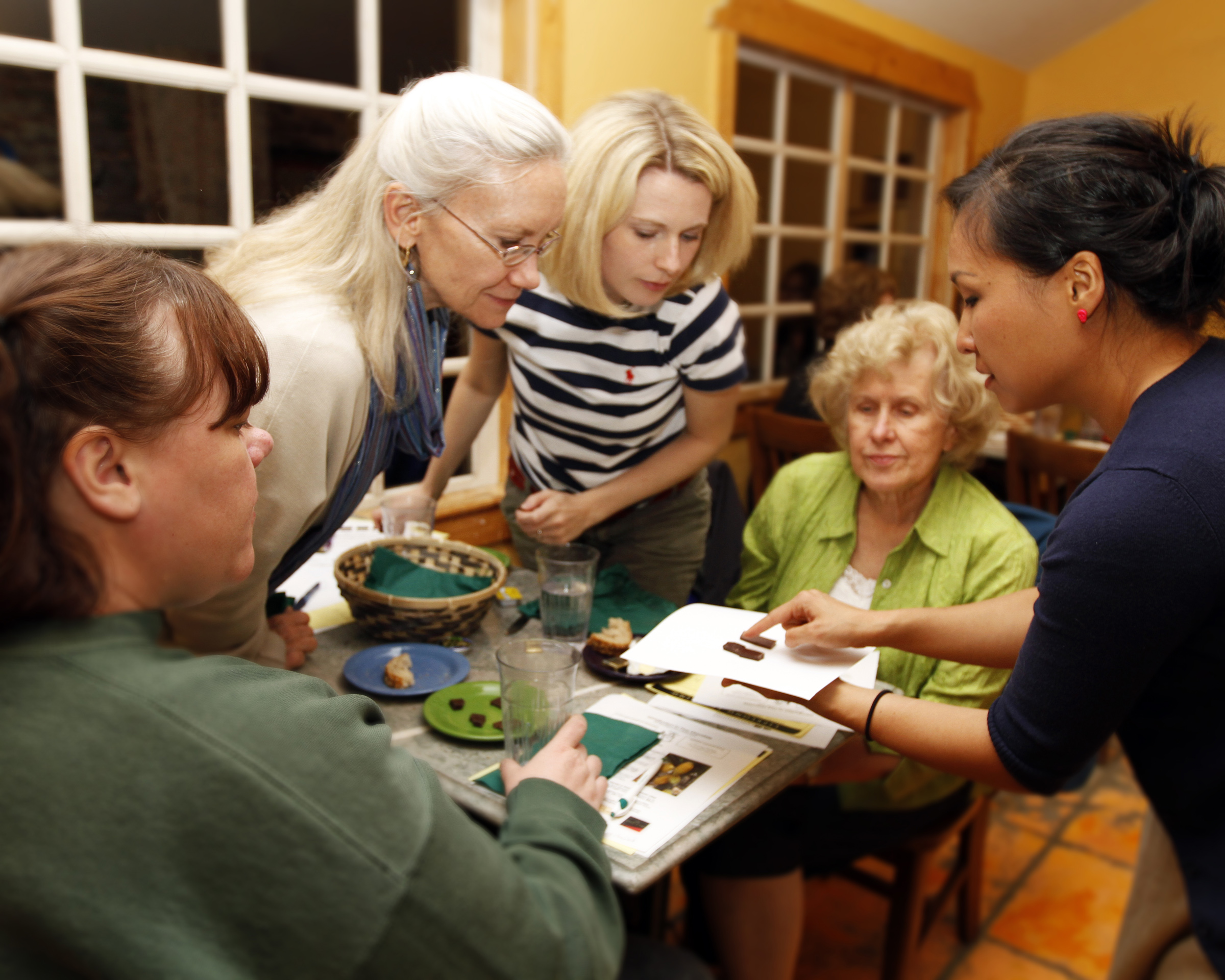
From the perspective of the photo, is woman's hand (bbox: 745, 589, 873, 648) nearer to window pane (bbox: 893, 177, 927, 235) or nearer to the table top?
the table top

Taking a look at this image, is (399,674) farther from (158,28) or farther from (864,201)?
(864,201)

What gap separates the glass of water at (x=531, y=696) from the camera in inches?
45.0

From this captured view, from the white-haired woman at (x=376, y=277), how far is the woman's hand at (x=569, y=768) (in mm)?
456

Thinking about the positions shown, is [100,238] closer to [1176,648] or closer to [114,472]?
[114,472]

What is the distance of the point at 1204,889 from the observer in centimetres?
114

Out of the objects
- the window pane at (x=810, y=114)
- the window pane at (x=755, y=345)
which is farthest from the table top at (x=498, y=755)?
the window pane at (x=810, y=114)

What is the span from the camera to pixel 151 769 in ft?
1.93

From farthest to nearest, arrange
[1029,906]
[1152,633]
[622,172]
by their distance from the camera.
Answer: [1029,906] → [622,172] → [1152,633]

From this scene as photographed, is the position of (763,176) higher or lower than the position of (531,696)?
higher

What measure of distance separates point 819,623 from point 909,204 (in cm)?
460

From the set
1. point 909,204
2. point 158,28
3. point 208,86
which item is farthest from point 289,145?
point 909,204

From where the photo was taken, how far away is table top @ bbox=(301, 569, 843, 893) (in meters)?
1.02

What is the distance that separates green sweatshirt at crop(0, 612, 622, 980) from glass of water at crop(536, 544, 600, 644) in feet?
2.82

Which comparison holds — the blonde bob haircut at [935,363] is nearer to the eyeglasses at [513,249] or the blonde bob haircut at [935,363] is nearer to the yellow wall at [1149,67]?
the eyeglasses at [513,249]
